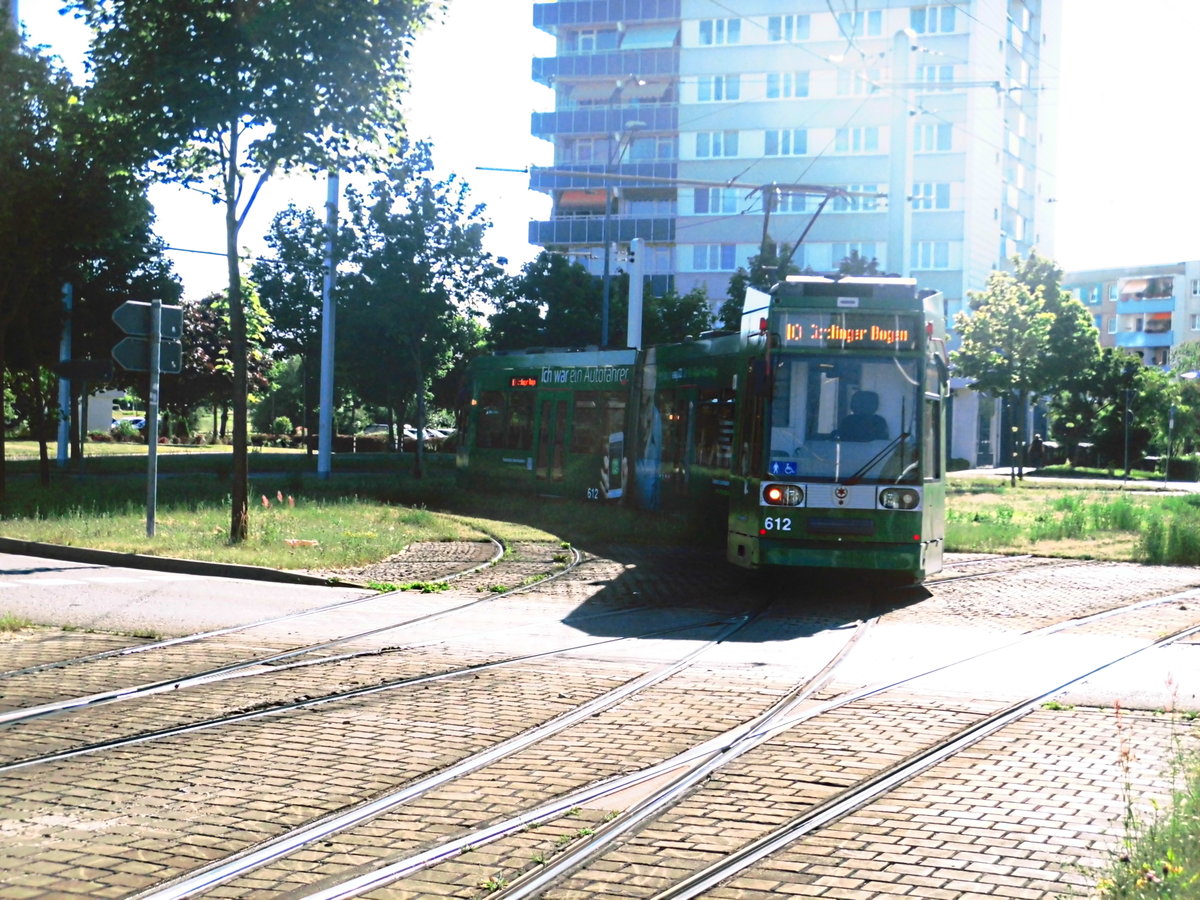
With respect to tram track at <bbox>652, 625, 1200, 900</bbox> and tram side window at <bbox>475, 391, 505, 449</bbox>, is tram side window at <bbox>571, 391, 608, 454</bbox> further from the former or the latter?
tram track at <bbox>652, 625, 1200, 900</bbox>

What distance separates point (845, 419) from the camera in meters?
13.6

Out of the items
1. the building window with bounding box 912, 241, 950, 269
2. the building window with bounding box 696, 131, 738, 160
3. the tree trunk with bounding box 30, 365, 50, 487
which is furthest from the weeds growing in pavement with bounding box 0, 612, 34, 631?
the building window with bounding box 696, 131, 738, 160

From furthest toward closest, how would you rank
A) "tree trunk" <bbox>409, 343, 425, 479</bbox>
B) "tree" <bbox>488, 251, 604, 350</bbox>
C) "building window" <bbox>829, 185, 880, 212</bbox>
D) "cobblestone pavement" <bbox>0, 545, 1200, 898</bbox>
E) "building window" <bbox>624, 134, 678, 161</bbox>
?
"building window" <bbox>624, 134, 678, 161</bbox> < "building window" <bbox>829, 185, 880, 212</bbox> < "tree" <bbox>488, 251, 604, 350</bbox> < "tree trunk" <bbox>409, 343, 425, 479</bbox> < "cobblestone pavement" <bbox>0, 545, 1200, 898</bbox>

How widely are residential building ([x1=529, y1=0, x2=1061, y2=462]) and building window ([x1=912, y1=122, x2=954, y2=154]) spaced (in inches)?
3.0

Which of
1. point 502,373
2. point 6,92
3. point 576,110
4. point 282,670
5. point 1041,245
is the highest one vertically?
point 576,110

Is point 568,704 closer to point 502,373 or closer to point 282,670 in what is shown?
point 282,670

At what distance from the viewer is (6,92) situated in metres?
22.1

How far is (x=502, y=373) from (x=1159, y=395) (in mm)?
41592

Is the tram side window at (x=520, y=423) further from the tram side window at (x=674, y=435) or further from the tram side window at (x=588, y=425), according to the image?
the tram side window at (x=674, y=435)

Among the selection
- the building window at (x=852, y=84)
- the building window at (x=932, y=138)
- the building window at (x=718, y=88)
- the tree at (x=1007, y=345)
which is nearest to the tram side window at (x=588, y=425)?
the tree at (x=1007, y=345)

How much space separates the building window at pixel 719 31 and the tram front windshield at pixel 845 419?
5708 centimetres

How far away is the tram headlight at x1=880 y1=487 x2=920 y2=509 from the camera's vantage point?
1342 centimetres

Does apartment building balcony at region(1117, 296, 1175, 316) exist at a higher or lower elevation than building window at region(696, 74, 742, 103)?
lower

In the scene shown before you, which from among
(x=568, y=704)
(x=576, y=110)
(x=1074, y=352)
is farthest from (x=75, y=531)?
(x=576, y=110)
